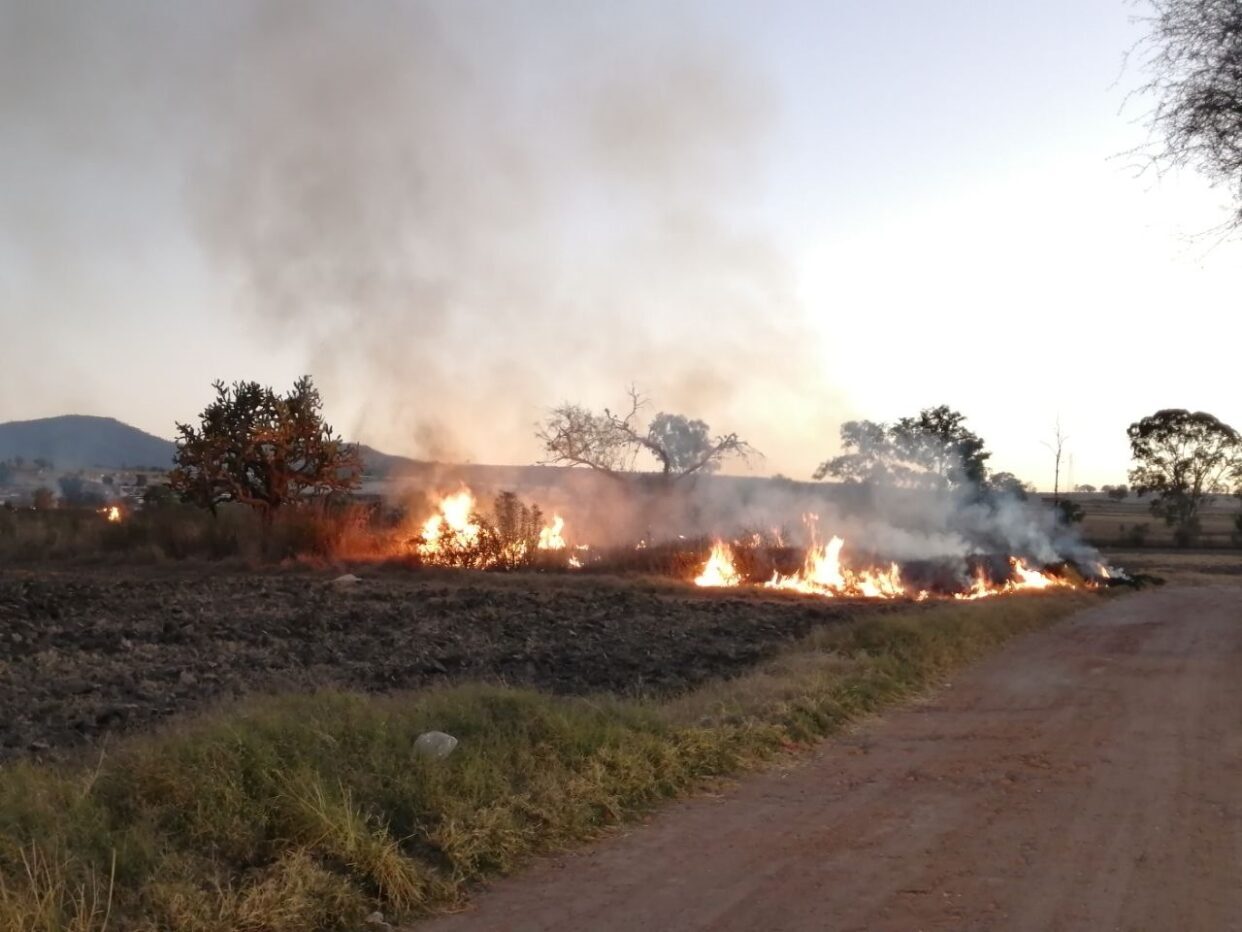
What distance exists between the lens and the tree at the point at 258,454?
34281 mm

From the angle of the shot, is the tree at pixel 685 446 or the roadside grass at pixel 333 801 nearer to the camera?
the roadside grass at pixel 333 801

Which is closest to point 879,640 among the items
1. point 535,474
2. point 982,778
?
point 982,778

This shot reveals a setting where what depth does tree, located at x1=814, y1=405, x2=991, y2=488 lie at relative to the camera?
52.0m

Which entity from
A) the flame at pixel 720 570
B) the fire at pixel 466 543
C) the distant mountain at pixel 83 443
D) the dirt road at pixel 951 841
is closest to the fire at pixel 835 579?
the flame at pixel 720 570

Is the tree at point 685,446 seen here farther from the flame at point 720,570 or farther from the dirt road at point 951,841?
the dirt road at point 951,841

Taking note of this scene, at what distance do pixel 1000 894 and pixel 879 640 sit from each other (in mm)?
9341

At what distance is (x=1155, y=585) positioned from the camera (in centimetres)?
3700

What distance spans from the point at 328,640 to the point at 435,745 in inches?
348

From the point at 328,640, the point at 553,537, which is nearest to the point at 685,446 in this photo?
the point at 553,537

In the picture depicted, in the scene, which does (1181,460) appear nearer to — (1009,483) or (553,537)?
(1009,483)

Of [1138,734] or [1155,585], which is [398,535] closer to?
[1155,585]

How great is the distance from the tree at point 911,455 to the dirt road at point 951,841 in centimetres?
4057

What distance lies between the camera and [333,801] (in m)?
6.59

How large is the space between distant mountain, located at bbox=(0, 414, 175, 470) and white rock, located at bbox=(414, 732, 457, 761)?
6791 inches
